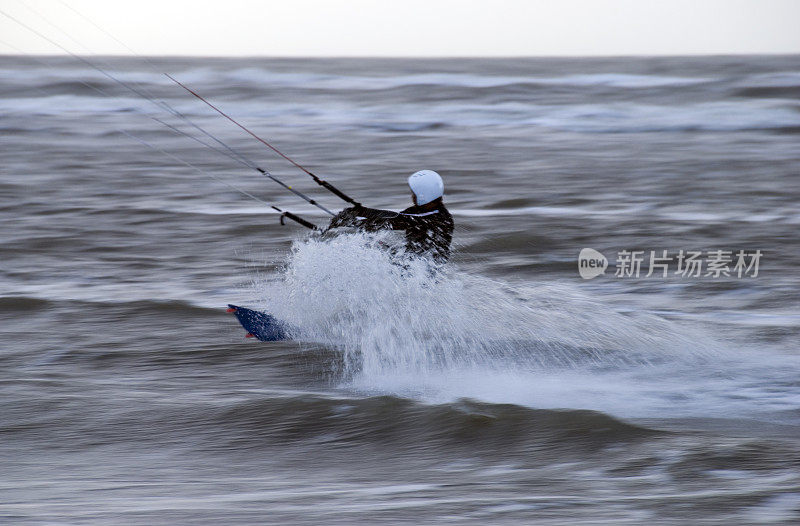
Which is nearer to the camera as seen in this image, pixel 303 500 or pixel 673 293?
pixel 303 500

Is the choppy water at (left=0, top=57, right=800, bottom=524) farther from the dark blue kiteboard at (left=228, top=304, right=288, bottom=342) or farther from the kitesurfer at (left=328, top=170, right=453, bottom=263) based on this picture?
the kitesurfer at (left=328, top=170, right=453, bottom=263)

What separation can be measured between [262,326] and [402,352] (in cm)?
131

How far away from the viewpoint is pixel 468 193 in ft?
51.6

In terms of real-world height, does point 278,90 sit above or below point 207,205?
above

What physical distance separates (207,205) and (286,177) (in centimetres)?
249

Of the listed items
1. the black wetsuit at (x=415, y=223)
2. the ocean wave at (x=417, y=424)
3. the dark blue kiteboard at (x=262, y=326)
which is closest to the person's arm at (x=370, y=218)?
the black wetsuit at (x=415, y=223)

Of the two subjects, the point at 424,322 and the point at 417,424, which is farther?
the point at 424,322

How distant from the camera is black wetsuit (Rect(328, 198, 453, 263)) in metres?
8.25

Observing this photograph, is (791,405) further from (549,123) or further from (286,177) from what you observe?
(549,123)

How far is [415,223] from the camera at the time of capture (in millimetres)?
8258

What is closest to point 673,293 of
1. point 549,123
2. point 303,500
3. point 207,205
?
point 303,500

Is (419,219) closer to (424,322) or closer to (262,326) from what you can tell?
(424,322)

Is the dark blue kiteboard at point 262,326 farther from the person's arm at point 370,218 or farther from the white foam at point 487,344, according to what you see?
the person's arm at point 370,218

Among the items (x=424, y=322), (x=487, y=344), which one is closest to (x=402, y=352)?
(x=424, y=322)
